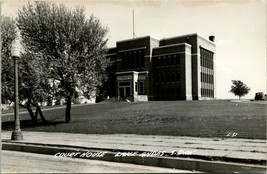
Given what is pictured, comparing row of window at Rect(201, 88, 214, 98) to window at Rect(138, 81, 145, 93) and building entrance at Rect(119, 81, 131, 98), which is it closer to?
window at Rect(138, 81, 145, 93)

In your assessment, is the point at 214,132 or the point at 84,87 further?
the point at 84,87

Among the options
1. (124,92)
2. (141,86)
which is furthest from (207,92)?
(124,92)

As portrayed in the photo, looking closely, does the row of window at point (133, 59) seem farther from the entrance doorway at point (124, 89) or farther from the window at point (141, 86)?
the entrance doorway at point (124, 89)

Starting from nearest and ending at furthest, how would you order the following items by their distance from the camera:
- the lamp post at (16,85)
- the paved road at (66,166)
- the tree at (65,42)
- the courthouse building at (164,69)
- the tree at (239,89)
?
the paved road at (66,166) → the lamp post at (16,85) → the tree at (65,42) → the courthouse building at (164,69) → the tree at (239,89)

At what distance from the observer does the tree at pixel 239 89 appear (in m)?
58.3

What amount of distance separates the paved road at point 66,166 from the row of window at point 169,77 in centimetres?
4108

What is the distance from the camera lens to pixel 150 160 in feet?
28.8

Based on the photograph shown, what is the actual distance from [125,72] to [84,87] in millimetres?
30492

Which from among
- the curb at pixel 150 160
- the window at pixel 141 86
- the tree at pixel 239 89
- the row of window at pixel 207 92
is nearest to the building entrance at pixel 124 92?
the window at pixel 141 86

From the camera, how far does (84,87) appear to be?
21.8 metres

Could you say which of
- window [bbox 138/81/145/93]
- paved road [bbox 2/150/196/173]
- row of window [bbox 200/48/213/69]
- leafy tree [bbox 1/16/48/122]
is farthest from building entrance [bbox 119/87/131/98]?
paved road [bbox 2/150/196/173]

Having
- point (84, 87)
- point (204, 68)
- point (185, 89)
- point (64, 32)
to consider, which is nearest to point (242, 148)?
point (84, 87)

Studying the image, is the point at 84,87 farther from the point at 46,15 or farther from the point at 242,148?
the point at 242,148

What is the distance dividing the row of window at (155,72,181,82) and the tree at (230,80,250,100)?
48.8ft
